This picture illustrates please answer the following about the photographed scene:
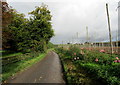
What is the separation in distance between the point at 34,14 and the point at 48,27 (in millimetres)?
4507

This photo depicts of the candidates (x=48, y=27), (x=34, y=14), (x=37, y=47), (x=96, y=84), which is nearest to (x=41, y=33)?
(x=48, y=27)

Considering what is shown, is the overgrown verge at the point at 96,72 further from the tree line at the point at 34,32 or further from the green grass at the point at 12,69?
the tree line at the point at 34,32

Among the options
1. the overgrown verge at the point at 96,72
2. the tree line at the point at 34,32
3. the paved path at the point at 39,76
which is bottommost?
the paved path at the point at 39,76

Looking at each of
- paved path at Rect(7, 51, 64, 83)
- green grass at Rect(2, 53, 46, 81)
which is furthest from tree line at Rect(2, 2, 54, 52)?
paved path at Rect(7, 51, 64, 83)

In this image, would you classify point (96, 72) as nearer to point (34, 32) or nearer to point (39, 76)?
point (39, 76)

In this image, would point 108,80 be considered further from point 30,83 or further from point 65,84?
point 30,83

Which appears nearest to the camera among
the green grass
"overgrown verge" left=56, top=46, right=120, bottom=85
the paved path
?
"overgrown verge" left=56, top=46, right=120, bottom=85

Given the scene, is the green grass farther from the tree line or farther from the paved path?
the tree line

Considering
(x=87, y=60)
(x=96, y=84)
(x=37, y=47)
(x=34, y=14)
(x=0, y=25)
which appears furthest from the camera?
(x=34, y=14)

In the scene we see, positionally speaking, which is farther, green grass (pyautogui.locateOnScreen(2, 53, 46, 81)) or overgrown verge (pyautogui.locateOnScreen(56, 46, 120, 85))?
green grass (pyautogui.locateOnScreen(2, 53, 46, 81))

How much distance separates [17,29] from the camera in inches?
774

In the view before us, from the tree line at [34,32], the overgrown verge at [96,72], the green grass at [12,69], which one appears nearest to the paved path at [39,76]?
the green grass at [12,69]

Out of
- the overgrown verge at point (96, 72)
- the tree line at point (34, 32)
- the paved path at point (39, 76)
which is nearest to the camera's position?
the overgrown verge at point (96, 72)

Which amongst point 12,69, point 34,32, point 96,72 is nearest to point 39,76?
point 12,69
